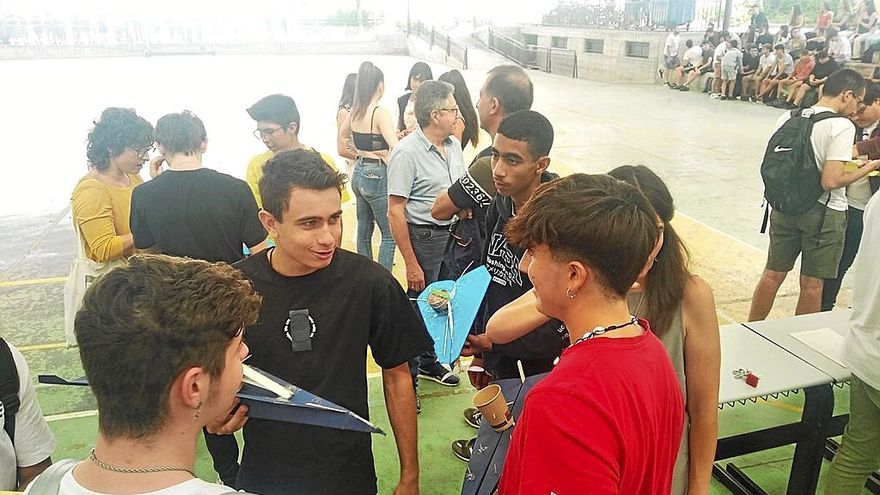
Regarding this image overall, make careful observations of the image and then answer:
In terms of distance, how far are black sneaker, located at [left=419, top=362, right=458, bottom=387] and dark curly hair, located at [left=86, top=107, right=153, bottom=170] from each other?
7.65 ft

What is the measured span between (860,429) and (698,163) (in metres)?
8.86

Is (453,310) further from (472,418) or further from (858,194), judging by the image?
(858,194)

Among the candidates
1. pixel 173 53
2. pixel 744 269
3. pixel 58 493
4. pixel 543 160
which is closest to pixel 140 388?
pixel 58 493

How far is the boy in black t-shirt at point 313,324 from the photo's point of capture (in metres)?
1.95

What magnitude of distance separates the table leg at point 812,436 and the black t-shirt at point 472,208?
177cm

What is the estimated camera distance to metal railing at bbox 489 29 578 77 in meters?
26.8

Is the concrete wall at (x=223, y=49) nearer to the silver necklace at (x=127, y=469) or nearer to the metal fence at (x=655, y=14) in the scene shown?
the metal fence at (x=655, y=14)

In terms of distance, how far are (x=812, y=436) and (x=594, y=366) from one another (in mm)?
2388

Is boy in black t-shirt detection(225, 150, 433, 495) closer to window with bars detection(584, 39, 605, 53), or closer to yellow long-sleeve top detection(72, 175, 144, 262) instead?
yellow long-sleeve top detection(72, 175, 144, 262)

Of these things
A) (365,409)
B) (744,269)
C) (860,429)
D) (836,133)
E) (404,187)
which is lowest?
(744,269)

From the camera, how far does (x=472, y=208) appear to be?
3.27 meters

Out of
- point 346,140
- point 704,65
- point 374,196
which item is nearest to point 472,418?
point 374,196

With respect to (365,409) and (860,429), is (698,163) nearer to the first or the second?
(860,429)

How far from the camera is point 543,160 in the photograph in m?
2.68
